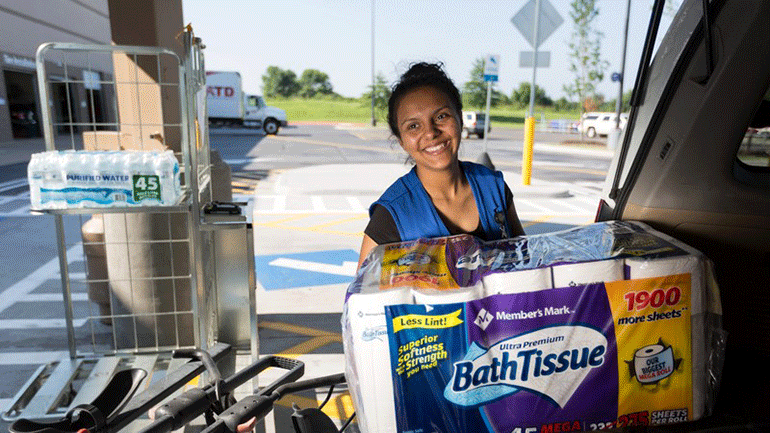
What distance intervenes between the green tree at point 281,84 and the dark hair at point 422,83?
11105 cm

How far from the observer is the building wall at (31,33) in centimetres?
2267

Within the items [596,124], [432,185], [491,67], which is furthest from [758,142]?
[596,124]

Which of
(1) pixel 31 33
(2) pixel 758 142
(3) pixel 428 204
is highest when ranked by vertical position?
(1) pixel 31 33

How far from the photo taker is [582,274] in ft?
4.59

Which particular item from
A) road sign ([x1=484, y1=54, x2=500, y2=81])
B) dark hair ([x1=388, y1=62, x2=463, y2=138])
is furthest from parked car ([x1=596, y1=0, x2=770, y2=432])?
road sign ([x1=484, y1=54, x2=500, y2=81])

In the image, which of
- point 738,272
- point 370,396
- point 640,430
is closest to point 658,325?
point 640,430

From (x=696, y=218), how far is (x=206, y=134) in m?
3.03

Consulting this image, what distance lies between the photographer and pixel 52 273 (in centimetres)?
590

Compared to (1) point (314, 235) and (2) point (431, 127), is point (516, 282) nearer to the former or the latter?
(2) point (431, 127)

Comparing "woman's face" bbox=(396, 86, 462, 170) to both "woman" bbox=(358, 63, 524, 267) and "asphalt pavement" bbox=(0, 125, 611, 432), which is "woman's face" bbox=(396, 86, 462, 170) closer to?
"woman" bbox=(358, 63, 524, 267)

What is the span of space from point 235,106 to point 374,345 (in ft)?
108

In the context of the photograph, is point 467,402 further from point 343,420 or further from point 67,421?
point 343,420

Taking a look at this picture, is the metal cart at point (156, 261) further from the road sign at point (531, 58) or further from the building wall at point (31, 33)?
the building wall at point (31, 33)

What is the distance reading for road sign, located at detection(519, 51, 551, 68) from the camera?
11261 mm
